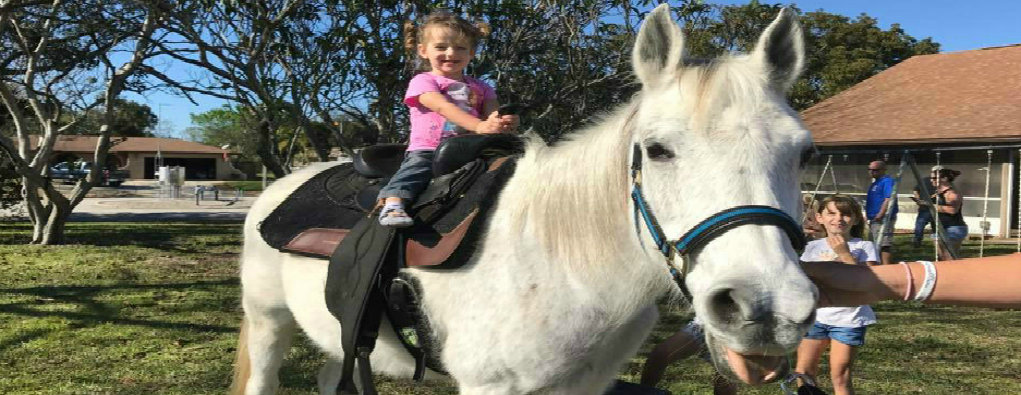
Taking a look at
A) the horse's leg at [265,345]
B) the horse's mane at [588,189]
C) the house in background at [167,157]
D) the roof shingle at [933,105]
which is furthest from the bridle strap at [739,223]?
the house in background at [167,157]

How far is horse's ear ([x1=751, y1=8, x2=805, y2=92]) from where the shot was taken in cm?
177

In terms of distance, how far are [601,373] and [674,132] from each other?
0.89 m

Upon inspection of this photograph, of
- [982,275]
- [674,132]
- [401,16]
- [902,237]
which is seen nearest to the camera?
[674,132]

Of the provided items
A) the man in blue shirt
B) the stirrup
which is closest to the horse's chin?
the stirrup

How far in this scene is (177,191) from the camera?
102 ft

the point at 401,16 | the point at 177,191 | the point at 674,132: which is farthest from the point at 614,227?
the point at 177,191

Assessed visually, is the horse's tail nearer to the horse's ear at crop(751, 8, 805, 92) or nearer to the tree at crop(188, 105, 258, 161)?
the horse's ear at crop(751, 8, 805, 92)

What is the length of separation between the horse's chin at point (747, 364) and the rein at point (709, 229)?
0.15 metres

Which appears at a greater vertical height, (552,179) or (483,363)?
(552,179)

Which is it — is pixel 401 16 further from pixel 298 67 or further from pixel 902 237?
pixel 902 237

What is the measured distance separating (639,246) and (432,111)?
4.07ft

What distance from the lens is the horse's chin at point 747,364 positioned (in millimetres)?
1567

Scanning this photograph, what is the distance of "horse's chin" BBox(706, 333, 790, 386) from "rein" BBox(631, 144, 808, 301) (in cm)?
15

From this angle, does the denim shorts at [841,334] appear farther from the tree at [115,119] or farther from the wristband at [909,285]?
the tree at [115,119]
